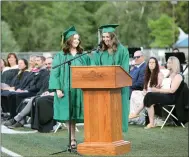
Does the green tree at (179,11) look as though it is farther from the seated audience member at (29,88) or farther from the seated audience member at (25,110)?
the seated audience member at (25,110)

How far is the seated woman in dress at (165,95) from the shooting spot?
14.0 metres

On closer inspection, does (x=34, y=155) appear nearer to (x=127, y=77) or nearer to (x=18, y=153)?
(x=18, y=153)

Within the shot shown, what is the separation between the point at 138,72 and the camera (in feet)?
49.1

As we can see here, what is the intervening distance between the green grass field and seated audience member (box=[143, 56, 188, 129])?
393 millimetres

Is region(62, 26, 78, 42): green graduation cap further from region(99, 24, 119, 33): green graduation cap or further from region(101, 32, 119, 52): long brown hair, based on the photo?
region(99, 24, 119, 33): green graduation cap

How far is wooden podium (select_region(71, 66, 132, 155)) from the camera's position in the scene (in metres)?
9.04

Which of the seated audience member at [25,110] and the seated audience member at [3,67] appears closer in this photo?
the seated audience member at [25,110]

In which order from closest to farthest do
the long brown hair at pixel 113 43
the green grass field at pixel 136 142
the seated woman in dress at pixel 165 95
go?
the long brown hair at pixel 113 43, the green grass field at pixel 136 142, the seated woman in dress at pixel 165 95

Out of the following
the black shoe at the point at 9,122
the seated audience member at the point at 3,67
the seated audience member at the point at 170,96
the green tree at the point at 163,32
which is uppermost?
the green tree at the point at 163,32

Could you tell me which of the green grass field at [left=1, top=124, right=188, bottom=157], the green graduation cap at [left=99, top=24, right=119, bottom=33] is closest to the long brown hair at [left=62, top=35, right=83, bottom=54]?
the green graduation cap at [left=99, top=24, right=119, bottom=33]

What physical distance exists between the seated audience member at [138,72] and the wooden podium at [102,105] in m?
5.43

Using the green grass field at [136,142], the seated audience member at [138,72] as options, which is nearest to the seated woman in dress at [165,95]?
the green grass field at [136,142]

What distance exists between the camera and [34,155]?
10.6m

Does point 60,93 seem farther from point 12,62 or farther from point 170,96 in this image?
point 12,62
